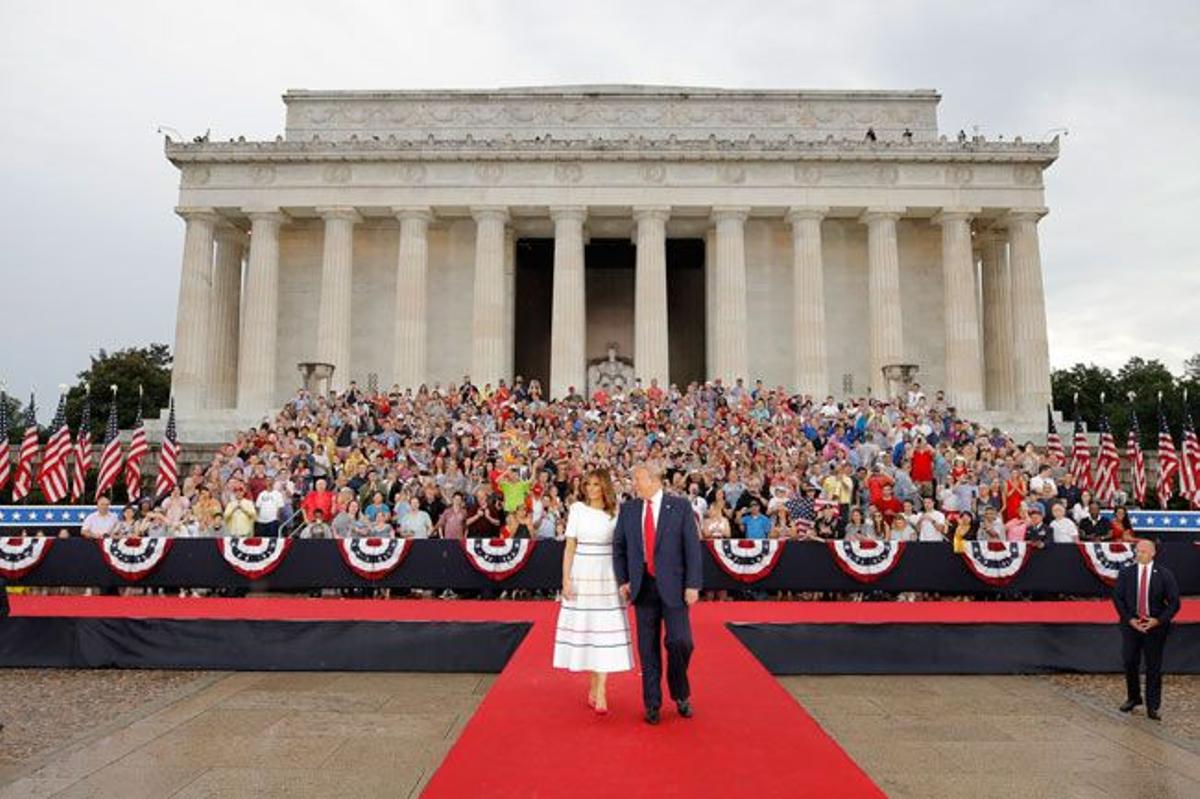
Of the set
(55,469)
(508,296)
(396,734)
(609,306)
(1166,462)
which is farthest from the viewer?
(609,306)

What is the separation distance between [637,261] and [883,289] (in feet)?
40.1

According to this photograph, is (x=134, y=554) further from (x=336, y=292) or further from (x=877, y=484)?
(x=336, y=292)

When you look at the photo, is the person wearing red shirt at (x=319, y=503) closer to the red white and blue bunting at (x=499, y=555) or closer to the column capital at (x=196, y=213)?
the red white and blue bunting at (x=499, y=555)

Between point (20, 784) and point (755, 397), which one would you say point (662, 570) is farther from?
point (755, 397)

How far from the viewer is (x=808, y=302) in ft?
139

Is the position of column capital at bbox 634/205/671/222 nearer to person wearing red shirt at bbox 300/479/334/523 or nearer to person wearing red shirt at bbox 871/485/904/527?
person wearing red shirt at bbox 871/485/904/527

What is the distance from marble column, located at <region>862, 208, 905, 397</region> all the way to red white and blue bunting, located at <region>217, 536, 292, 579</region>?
32.7 meters

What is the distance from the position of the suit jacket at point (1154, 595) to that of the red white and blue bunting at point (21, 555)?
56.9 ft

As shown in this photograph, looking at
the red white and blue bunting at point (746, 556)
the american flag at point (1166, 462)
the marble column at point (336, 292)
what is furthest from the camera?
the marble column at point (336, 292)

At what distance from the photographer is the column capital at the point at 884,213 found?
42.1m

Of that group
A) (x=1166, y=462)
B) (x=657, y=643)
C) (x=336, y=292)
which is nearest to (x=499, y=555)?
(x=657, y=643)

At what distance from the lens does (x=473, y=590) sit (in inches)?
623

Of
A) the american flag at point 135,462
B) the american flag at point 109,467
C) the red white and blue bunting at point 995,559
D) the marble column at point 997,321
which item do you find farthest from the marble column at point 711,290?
the red white and blue bunting at point 995,559

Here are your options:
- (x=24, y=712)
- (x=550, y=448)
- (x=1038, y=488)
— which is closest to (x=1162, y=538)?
(x=1038, y=488)
